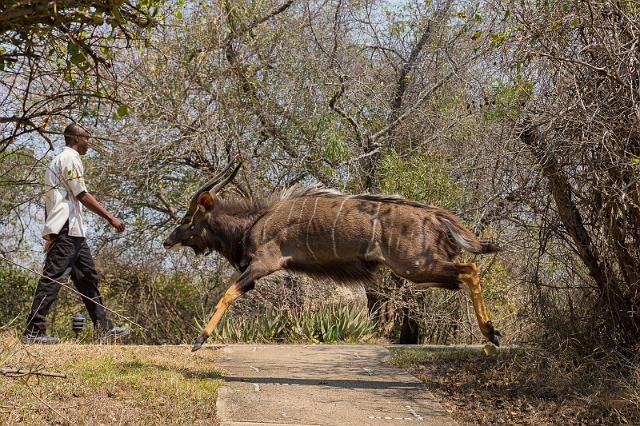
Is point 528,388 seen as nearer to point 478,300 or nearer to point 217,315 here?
point 478,300

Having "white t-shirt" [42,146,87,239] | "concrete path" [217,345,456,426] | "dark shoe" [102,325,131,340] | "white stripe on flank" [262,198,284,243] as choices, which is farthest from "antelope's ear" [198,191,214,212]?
"dark shoe" [102,325,131,340]

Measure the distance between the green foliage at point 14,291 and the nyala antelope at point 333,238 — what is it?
5.95 metres

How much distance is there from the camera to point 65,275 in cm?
935

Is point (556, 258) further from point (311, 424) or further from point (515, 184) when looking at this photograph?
point (311, 424)

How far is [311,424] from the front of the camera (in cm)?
609

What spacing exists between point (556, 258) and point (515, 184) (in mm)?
814

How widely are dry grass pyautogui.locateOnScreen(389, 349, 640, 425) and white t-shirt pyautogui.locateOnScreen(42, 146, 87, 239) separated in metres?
3.79

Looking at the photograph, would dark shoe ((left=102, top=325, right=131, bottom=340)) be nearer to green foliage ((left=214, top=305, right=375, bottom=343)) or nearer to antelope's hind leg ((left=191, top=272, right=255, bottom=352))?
antelope's hind leg ((left=191, top=272, right=255, bottom=352))

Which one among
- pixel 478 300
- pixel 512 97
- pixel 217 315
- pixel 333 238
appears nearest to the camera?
pixel 512 97

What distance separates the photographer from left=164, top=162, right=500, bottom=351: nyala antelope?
8.03 m

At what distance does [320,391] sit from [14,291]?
8.73 m

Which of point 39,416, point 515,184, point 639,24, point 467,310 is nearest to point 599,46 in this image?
point 639,24

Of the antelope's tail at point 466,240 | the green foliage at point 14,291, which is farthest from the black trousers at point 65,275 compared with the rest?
the green foliage at point 14,291

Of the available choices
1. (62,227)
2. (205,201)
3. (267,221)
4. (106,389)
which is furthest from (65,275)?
(106,389)
